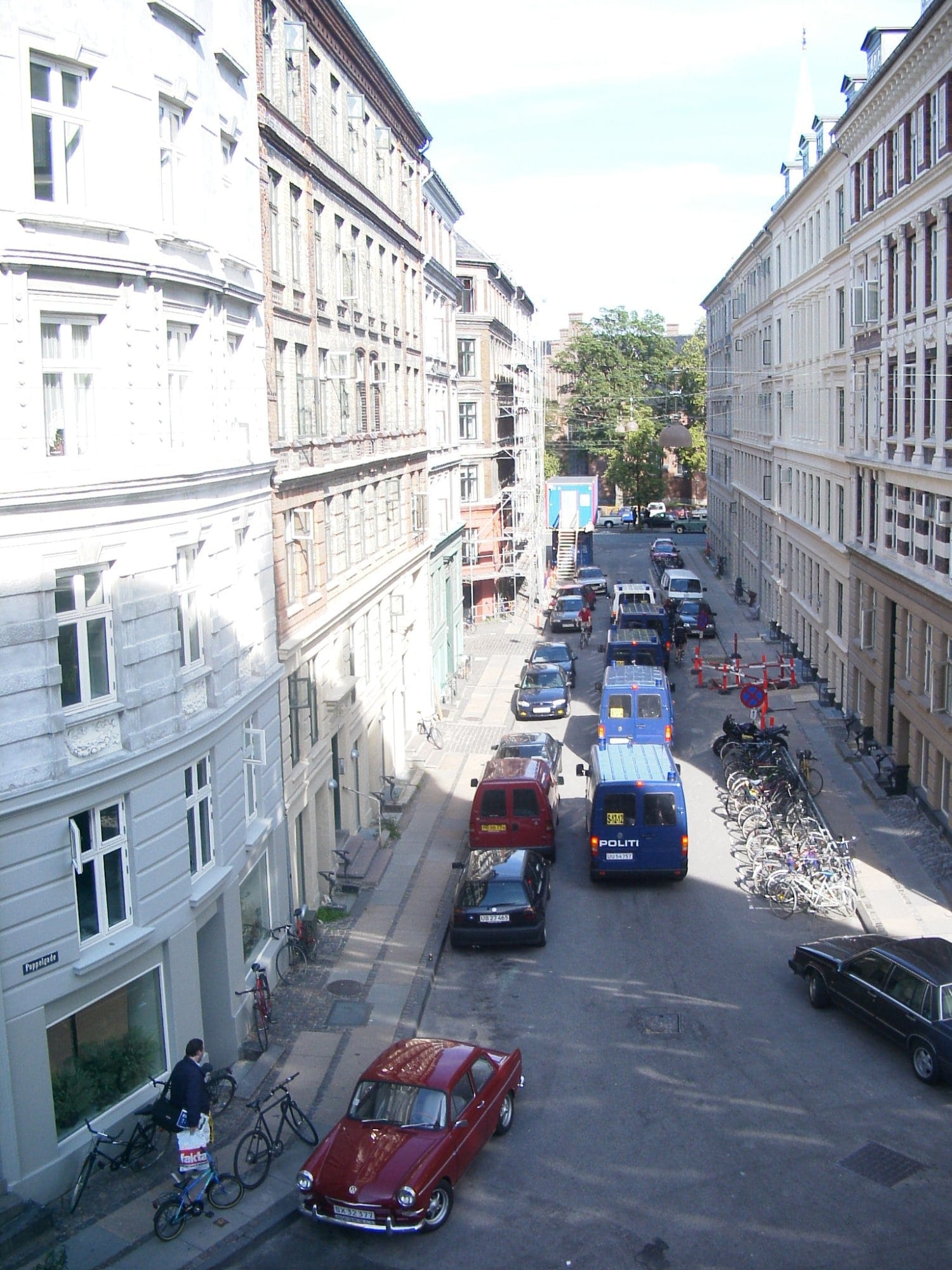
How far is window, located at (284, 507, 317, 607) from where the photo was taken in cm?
2005

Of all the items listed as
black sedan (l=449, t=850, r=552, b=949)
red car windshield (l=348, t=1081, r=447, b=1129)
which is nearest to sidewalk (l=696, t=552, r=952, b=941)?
black sedan (l=449, t=850, r=552, b=949)

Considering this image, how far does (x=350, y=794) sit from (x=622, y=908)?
641 cm

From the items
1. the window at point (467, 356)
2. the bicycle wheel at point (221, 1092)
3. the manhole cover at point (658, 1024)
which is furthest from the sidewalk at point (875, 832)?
the window at point (467, 356)

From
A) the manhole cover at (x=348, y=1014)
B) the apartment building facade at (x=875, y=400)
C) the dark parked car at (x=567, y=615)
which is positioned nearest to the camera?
the manhole cover at (x=348, y=1014)

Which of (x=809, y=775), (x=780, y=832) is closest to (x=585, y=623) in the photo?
(x=809, y=775)

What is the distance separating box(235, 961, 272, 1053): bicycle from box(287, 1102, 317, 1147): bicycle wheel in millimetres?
2381

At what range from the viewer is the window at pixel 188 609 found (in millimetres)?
14430

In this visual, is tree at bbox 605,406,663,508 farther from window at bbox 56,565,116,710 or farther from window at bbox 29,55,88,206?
window at bbox 56,565,116,710

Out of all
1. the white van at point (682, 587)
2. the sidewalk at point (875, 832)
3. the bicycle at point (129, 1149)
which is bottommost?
the sidewalk at point (875, 832)

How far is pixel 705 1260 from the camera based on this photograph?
1126 centimetres

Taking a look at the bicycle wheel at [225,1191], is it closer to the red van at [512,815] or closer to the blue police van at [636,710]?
the red van at [512,815]

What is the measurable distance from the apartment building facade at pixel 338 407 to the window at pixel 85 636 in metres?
6.16

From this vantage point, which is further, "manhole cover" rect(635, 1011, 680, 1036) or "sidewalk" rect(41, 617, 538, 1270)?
"manhole cover" rect(635, 1011, 680, 1036)

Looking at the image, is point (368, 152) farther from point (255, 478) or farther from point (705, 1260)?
point (705, 1260)
